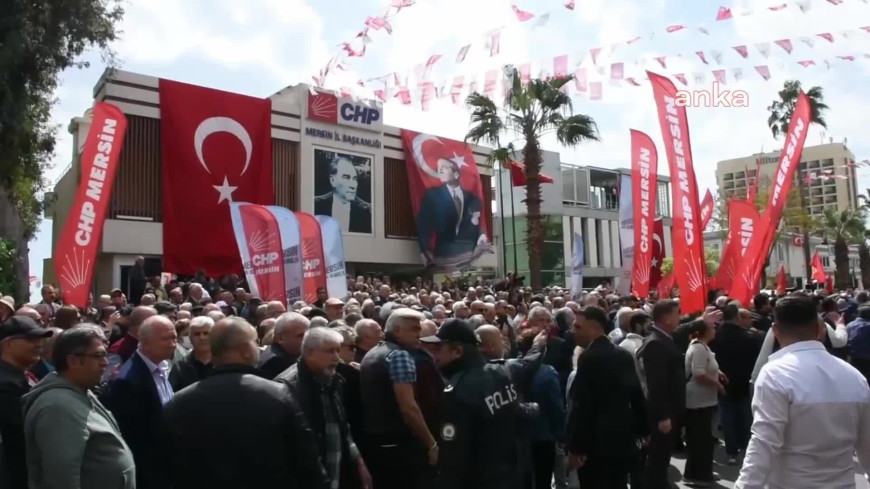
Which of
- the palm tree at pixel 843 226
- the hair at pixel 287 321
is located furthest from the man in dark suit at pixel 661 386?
the palm tree at pixel 843 226

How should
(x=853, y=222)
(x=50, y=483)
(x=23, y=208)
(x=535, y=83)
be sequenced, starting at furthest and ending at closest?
(x=853, y=222)
(x=23, y=208)
(x=535, y=83)
(x=50, y=483)

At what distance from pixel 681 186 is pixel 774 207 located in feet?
4.99

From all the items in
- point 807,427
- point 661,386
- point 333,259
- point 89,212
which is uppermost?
point 89,212

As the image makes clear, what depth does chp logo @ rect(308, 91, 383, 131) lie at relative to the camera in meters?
28.2

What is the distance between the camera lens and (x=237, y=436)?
10.4 ft

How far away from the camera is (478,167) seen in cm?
3338

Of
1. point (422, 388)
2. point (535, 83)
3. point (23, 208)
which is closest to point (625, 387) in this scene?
point (422, 388)

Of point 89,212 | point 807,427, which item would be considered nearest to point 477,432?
point 807,427

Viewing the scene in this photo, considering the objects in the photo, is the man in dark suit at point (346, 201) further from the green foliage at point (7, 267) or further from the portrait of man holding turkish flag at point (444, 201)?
the green foliage at point (7, 267)

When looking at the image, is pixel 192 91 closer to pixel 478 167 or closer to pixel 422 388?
pixel 478 167

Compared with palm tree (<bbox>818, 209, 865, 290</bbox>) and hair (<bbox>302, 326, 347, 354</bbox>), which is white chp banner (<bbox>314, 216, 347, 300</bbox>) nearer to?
hair (<bbox>302, 326, 347, 354</bbox>)

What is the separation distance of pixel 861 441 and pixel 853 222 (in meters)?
48.5

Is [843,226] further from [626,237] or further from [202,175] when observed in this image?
[202,175]

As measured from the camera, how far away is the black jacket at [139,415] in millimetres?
4293
